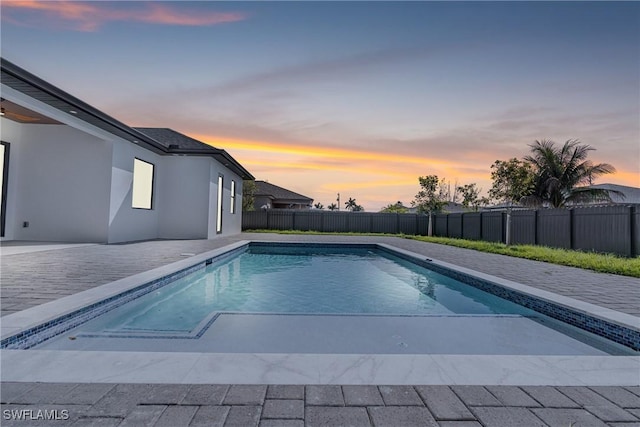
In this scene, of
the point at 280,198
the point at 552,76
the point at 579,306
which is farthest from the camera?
the point at 280,198

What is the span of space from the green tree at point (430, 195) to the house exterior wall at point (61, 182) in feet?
55.3

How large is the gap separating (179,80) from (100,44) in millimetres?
2002

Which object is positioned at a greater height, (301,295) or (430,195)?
(430,195)

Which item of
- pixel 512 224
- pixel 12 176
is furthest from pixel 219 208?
pixel 512 224

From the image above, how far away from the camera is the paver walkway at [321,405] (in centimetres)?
157

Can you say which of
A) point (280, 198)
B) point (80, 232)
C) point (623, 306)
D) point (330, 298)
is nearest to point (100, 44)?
point (80, 232)

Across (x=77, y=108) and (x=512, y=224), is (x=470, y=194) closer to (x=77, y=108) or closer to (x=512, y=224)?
(x=512, y=224)

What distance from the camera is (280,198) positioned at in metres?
29.6

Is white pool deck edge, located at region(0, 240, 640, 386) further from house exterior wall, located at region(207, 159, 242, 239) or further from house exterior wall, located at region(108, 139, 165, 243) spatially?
house exterior wall, located at region(207, 159, 242, 239)

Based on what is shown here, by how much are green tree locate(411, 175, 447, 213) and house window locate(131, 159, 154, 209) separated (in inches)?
604

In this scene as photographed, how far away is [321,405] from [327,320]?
6.89 feet

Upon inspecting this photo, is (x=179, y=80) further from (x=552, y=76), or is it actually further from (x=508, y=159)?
(x=508, y=159)

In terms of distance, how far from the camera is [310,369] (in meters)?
2.14

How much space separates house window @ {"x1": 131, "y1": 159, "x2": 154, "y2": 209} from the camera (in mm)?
10938
